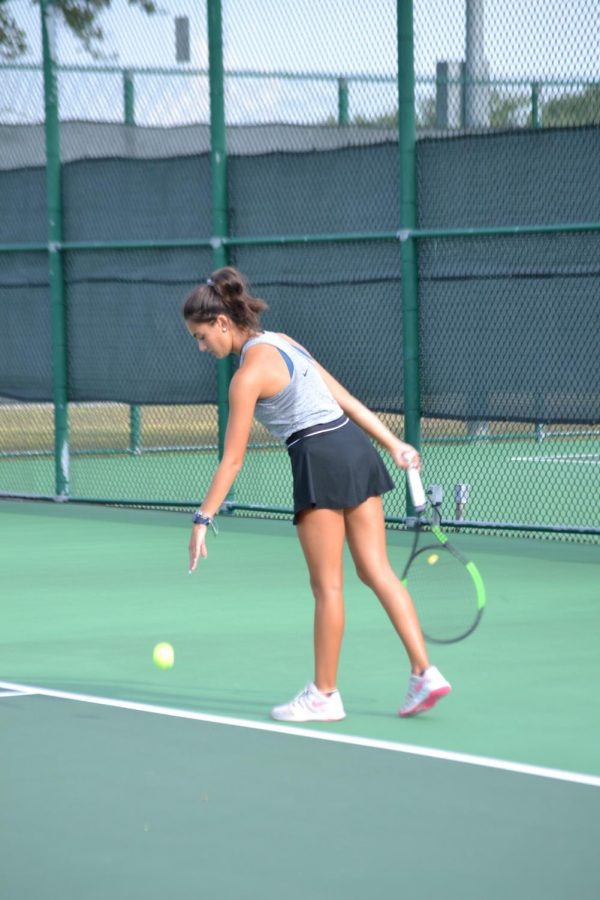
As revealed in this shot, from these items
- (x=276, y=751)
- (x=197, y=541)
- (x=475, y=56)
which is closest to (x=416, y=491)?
(x=197, y=541)

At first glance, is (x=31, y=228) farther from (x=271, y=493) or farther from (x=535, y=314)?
(x=535, y=314)

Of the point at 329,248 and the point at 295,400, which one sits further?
the point at 329,248

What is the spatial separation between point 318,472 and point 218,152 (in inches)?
272

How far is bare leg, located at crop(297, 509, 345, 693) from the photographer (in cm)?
613

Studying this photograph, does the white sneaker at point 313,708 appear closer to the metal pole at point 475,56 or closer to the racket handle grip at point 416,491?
the racket handle grip at point 416,491

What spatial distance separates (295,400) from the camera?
6078 mm

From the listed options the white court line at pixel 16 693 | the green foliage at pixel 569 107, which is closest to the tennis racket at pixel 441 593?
the white court line at pixel 16 693

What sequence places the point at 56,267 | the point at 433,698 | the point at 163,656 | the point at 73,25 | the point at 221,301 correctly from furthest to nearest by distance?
the point at 73,25 → the point at 56,267 → the point at 163,656 → the point at 433,698 → the point at 221,301

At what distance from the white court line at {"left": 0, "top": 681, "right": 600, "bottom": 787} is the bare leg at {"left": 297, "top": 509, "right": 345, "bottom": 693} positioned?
25 centimetres

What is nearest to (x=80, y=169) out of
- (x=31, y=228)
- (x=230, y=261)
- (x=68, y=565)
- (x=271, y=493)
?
(x=31, y=228)

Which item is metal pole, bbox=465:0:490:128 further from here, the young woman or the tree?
the young woman

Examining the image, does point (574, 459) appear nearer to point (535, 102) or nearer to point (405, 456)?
point (535, 102)

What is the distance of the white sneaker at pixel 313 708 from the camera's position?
6.14 metres

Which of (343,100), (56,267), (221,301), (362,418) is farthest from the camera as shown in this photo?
(343,100)
